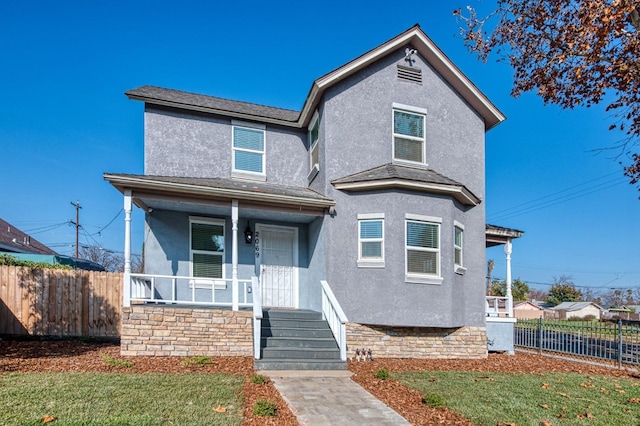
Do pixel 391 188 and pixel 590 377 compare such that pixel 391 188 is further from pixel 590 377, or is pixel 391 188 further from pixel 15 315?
pixel 15 315

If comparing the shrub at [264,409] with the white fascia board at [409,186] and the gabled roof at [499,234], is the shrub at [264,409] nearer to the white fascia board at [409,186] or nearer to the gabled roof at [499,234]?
the white fascia board at [409,186]

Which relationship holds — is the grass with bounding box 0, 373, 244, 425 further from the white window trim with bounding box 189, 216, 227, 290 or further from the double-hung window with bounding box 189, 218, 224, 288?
the double-hung window with bounding box 189, 218, 224, 288

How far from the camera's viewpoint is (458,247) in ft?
37.3

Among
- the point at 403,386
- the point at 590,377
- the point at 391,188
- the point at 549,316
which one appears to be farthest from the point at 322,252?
the point at 549,316

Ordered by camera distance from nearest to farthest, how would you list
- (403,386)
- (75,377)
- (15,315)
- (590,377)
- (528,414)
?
(528,414) → (75,377) → (403,386) → (590,377) → (15,315)

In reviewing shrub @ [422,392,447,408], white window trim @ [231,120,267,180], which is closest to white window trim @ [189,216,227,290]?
white window trim @ [231,120,267,180]

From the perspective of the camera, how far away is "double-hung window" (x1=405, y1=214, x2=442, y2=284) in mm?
10344

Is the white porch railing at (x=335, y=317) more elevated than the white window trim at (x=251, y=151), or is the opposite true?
the white window trim at (x=251, y=151)

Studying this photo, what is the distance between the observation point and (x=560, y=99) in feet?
35.6

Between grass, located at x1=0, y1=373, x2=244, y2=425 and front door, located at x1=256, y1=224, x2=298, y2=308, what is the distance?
4.65 meters

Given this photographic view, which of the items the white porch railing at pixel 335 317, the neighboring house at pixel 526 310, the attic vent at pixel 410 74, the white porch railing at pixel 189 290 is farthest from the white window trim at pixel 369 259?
the neighboring house at pixel 526 310

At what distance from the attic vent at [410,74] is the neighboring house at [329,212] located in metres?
0.03

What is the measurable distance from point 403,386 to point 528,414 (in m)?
2.08

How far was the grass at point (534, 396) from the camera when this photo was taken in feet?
19.0
